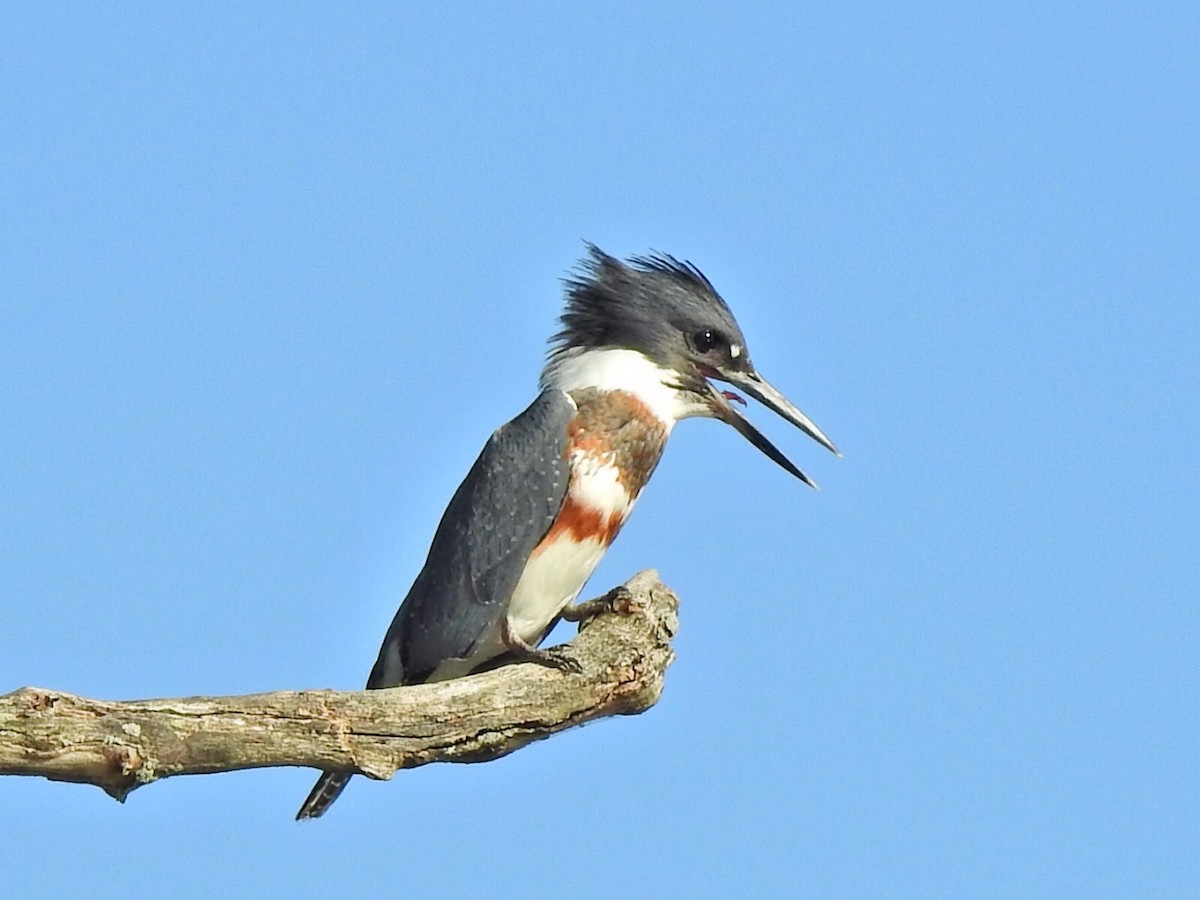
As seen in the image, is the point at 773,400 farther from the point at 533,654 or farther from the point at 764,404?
the point at 533,654

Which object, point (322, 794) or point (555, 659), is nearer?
point (555, 659)

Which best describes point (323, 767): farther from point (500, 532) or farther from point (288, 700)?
point (500, 532)

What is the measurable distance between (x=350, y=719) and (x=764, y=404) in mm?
2178

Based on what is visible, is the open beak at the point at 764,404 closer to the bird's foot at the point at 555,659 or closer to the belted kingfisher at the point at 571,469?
the belted kingfisher at the point at 571,469

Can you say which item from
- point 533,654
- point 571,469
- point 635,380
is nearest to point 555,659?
point 533,654

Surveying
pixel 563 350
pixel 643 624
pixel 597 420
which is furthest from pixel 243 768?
pixel 563 350

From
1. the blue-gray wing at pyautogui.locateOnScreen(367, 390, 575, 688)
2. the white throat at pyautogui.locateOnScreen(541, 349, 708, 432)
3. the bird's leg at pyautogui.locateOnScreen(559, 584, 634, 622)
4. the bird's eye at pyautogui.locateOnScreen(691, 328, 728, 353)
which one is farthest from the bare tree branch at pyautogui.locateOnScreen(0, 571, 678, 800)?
the bird's eye at pyautogui.locateOnScreen(691, 328, 728, 353)

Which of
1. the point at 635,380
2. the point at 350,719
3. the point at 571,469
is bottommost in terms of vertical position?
the point at 350,719

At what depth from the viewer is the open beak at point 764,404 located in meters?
6.17

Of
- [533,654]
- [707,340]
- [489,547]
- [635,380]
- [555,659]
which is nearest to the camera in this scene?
[555,659]

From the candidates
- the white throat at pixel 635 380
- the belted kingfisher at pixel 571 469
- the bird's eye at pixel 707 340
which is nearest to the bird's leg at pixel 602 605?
the belted kingfisher at pixel 571 469

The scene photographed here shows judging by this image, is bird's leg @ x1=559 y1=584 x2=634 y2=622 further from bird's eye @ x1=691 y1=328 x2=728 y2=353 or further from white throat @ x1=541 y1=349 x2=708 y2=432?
bird's eye @ x1=691 y1=328 x2=728 y2=353

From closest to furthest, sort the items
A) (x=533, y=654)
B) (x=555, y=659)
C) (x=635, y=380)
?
(x=555, y=659) < (x=533, y=654) < (x=635, y=380)

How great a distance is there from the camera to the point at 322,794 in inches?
218
